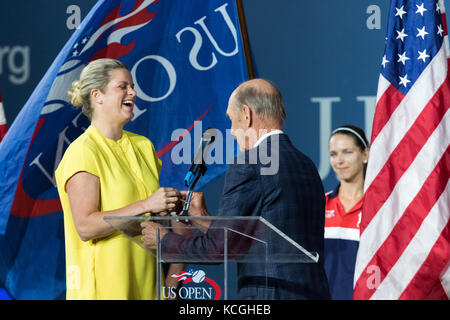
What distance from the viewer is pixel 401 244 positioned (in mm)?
3049

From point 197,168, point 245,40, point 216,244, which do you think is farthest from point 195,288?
point 245,40

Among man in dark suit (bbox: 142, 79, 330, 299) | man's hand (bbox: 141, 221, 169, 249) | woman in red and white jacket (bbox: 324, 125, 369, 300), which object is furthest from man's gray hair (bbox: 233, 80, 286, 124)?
woman in red and white jacket (bbox: 324, 125, 369, 300)

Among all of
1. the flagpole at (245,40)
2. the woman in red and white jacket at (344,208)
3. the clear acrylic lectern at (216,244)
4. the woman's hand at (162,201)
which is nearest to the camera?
the clear acrylic lectern at (216,244)

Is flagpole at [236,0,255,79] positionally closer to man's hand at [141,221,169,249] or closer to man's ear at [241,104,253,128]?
man's ear at [241,104,253,128]

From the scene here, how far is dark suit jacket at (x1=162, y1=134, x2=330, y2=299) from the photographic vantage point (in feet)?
7.29

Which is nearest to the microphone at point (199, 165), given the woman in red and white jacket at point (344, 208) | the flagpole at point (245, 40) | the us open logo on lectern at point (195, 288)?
the us open logo on lectern at point (195, 288)

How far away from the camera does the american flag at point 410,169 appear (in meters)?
3.01

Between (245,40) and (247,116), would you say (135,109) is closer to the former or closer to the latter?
(245,40)

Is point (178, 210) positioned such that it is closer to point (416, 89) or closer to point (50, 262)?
point (50, 262)

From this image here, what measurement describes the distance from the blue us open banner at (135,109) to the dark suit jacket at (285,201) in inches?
47.4

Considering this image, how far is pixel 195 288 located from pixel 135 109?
6.04 feet

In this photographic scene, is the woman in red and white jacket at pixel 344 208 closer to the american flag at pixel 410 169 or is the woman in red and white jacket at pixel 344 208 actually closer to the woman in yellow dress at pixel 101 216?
the american flag at pixel 410 169
